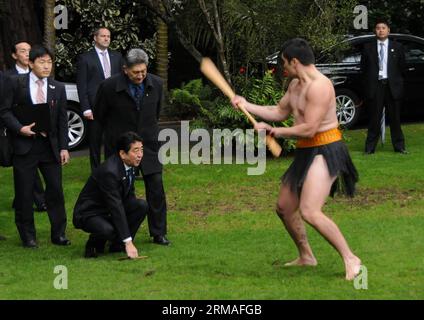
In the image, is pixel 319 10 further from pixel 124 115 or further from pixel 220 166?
pixel 124 115

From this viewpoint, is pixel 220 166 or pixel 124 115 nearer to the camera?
pixel 124 115

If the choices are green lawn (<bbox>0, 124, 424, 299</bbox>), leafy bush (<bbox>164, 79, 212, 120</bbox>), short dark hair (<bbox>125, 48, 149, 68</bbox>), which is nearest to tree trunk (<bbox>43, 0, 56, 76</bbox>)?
leafy bush (<bbox>164, 79, 212, 120</bbox>)

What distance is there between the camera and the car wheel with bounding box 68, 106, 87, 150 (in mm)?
16141

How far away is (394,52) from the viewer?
15148 mm

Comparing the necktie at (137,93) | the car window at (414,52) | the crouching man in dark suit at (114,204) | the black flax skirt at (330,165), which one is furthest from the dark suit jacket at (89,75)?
the car window at (414,52)

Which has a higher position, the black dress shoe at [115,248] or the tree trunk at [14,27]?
the tree trunk at [14,27]

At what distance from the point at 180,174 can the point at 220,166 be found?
682mm

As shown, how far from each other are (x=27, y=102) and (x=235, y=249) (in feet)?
8.56

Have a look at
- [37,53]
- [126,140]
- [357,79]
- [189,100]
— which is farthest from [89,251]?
[357,79]

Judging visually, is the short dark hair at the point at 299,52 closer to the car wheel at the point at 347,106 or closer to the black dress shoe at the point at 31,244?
the black dress shoe at the point at 31,244

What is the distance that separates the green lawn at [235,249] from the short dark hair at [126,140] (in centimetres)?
105

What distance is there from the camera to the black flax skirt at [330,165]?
27.8 ft
